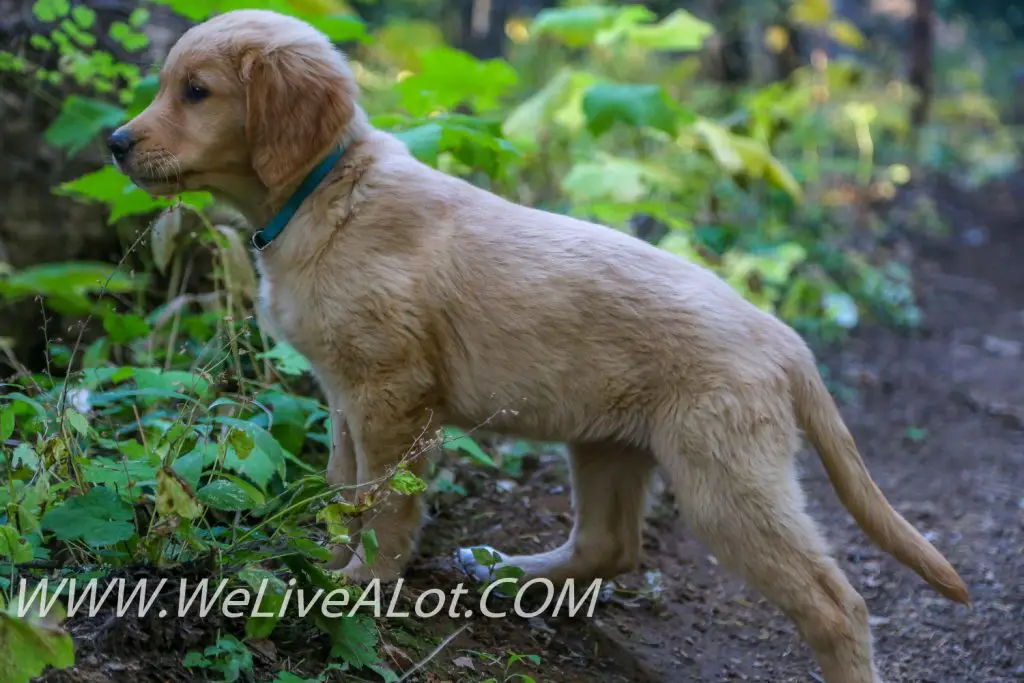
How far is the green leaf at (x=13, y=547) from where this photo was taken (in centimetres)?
266

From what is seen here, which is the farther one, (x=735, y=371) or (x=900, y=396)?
(x=900, y=396)

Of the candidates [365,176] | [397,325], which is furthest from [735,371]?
[365,176]

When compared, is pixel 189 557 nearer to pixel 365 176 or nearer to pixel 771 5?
pixel 365 176

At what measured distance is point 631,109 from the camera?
5617 millimetres

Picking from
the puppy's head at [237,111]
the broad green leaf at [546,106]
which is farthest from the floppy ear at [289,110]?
the broad green leaf at [546,106]

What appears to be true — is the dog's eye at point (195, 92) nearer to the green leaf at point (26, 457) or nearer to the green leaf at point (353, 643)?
the green leaf at point (26, 457)

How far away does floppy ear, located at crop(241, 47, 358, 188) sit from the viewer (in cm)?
332

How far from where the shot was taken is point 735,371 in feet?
10.6

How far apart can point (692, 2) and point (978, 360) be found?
19.2ft

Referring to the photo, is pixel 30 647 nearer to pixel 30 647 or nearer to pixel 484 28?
pixel 30 647

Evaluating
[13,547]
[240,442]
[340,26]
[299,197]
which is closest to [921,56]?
[340,26]

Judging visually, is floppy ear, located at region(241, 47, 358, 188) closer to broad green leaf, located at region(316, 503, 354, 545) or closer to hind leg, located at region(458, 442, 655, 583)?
broad green leaf, located at region(316, 503, 354, 545)

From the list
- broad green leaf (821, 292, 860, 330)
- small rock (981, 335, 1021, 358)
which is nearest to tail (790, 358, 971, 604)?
broad green leaf (821, 292, 860, 330)

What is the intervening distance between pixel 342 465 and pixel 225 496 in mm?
774
